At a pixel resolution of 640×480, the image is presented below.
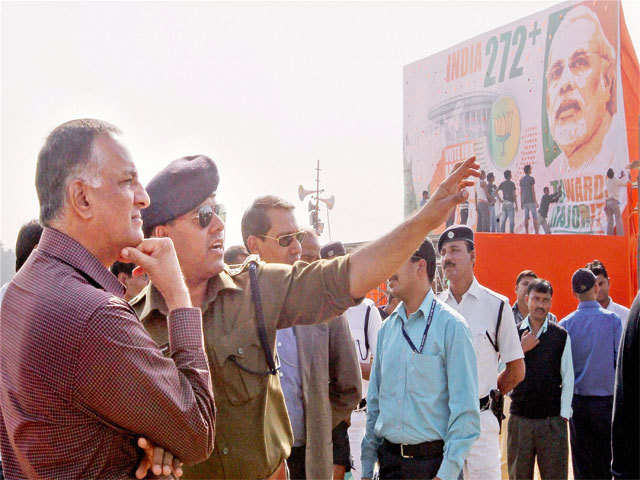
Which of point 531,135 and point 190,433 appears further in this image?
point 531,135

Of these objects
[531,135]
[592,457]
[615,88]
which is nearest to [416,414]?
[592,457]

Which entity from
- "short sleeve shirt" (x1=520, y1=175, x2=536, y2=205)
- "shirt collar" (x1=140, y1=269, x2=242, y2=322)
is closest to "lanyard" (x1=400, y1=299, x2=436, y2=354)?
"shirt collar" (x1=140, y1=269, x2=242, y2=322)

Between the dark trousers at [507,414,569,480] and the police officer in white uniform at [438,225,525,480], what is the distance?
99cm

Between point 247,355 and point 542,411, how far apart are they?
4.37m

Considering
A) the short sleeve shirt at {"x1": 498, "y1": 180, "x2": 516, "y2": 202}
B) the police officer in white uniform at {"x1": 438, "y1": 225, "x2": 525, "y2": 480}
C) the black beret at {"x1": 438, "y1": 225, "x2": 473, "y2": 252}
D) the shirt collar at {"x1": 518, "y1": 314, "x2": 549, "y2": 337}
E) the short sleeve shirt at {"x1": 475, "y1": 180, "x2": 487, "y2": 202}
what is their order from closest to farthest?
the police officer in white uniform at {"x1": 438, "y1": 225, "x2": 525, "y2": 480} → the black beret at {"x1": 438, "y1": 225, "x2": 473, "y2": 252} → the shirt collar at {"x1": 518, "y1": 314, "x2": 549, "y2": 337} → the short sleeve shirt at {"x1": 498, "y1": 180, "x2": 516, "y2": 202} → the short sleeve shirt at {"x1": 475, "y1": 180, "x2": 487, "y2": 202}

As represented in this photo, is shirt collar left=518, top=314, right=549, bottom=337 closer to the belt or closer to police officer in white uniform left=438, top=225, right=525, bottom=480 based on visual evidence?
police officer in white uniform left=438, top=225, right=525, bottom=480

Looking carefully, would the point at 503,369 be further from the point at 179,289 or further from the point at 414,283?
the point at 179,289

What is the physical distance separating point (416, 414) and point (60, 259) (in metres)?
2.60

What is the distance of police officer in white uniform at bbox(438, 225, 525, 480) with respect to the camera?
4754 millimetres

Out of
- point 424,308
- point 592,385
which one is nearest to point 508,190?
point 592,385

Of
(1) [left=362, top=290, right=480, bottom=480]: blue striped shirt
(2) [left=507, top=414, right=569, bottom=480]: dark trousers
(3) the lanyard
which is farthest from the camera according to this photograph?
(2) [left=507, top=414, right=569, bottom=480]: dark trousers

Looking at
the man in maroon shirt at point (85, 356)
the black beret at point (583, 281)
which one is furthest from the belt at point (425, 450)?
the black beret at point (583, 281)

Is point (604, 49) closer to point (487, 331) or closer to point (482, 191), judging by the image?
point (482, 191)

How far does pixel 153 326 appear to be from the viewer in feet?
8.48
